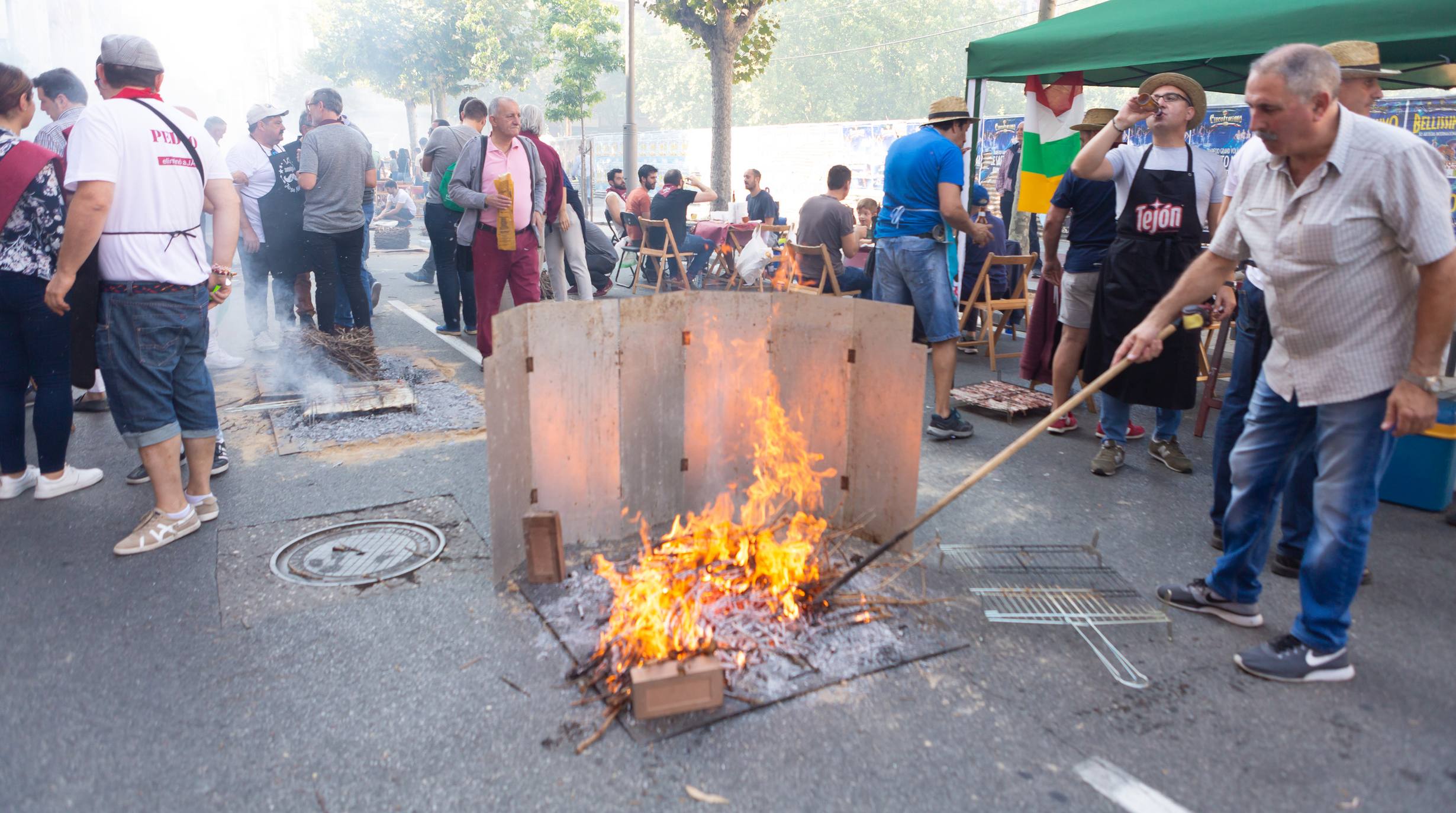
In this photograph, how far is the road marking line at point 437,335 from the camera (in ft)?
27.2

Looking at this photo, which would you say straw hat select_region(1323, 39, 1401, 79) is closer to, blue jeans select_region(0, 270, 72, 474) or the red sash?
the red sash

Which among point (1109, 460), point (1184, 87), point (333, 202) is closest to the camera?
point (1184, 87)

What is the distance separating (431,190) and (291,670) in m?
6.73

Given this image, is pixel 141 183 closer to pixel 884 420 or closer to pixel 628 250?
pixel 884 420

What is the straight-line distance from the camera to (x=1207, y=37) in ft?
19.6

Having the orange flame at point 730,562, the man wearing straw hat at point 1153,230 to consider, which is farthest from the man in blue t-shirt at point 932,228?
the orange flame at point 730,562

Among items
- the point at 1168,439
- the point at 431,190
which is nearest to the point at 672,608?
the point at 1168,439

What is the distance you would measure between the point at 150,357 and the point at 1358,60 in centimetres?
560

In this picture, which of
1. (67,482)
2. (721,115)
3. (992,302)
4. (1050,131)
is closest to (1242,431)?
(1050,131)

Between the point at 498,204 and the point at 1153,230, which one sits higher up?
the point at 498,204

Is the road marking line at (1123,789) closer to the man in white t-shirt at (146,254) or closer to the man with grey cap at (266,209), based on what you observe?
the man in white t-shirt at (146,254)

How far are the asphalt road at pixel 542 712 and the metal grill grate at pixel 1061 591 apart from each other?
0.20 feet

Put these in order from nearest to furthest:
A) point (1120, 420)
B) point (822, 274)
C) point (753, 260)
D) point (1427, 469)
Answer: point (1427, 469)
point (1120, 420)
point (822, 274)
point (753, 260)

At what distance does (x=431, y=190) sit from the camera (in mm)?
8859
